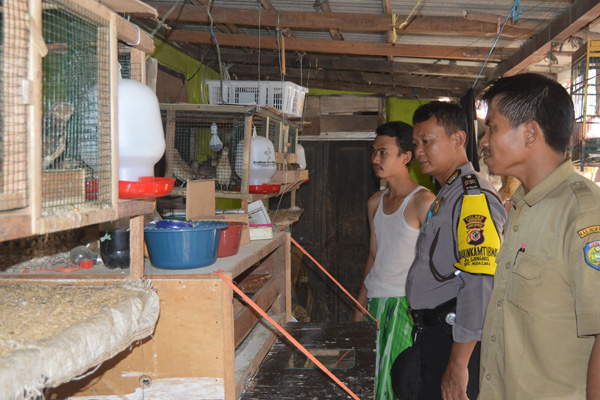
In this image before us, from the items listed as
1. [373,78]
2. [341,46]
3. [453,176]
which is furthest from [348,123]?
[453,176]

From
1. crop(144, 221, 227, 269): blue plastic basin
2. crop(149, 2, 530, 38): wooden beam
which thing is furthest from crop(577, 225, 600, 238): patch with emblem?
crop(149, 2, 530, 38): wooden beam

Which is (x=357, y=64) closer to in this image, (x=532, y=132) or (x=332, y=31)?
(x=332, y=31)

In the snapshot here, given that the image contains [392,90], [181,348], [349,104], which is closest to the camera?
[181,348]

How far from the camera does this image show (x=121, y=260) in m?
1.91

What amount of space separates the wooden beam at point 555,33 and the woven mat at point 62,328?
2.80m

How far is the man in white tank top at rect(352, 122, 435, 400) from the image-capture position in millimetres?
3191

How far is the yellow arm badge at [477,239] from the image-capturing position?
2.16 metres

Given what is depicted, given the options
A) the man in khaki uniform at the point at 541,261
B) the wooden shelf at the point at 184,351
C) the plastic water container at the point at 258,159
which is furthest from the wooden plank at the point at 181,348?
the plastic water container at the point at 258,159

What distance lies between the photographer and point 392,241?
3.51m

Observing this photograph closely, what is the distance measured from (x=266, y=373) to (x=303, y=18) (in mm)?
2618

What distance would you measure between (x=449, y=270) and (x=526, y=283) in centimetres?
76

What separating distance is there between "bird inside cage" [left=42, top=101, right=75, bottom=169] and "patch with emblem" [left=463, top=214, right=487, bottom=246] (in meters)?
1.60

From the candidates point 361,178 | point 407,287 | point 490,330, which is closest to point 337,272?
point 361,178

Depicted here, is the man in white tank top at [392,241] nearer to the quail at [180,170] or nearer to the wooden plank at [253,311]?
the wooden plank at [253,311]
